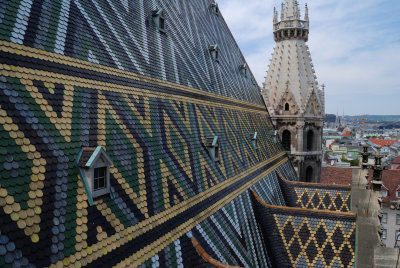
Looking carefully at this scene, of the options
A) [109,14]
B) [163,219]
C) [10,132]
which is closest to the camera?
[10,132]

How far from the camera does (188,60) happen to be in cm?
1445

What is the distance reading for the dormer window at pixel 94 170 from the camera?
630cm

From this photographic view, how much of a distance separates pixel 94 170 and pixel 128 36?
5.50 metres

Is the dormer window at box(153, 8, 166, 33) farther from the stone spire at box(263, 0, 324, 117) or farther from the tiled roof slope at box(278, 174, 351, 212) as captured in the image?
the stone spire at box(263, 0, 324, 117)

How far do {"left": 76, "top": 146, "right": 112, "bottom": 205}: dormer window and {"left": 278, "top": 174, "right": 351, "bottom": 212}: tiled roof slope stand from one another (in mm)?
15451

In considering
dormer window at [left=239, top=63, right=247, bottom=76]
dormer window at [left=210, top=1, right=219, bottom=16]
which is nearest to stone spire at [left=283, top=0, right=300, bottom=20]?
dormer window at [left=239, top=63, right=247, bottom=76]

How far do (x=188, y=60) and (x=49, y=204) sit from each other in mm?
10340

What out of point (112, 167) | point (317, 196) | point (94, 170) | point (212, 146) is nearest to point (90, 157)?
point (94, 170)

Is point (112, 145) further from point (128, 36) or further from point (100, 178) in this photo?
point (128, 36)

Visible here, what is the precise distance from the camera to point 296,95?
30312 mm

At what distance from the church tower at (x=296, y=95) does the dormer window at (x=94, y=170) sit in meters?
25.6

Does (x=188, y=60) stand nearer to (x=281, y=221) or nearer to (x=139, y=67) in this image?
(x=139, y=67)

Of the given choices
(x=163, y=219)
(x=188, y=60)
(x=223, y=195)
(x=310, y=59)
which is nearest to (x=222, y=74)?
(x=188, y=60)

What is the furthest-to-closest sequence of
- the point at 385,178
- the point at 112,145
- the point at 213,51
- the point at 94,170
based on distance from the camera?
the point at 385,178 → the point at 213,51 → the point at 112,145 → the point at 94,170
